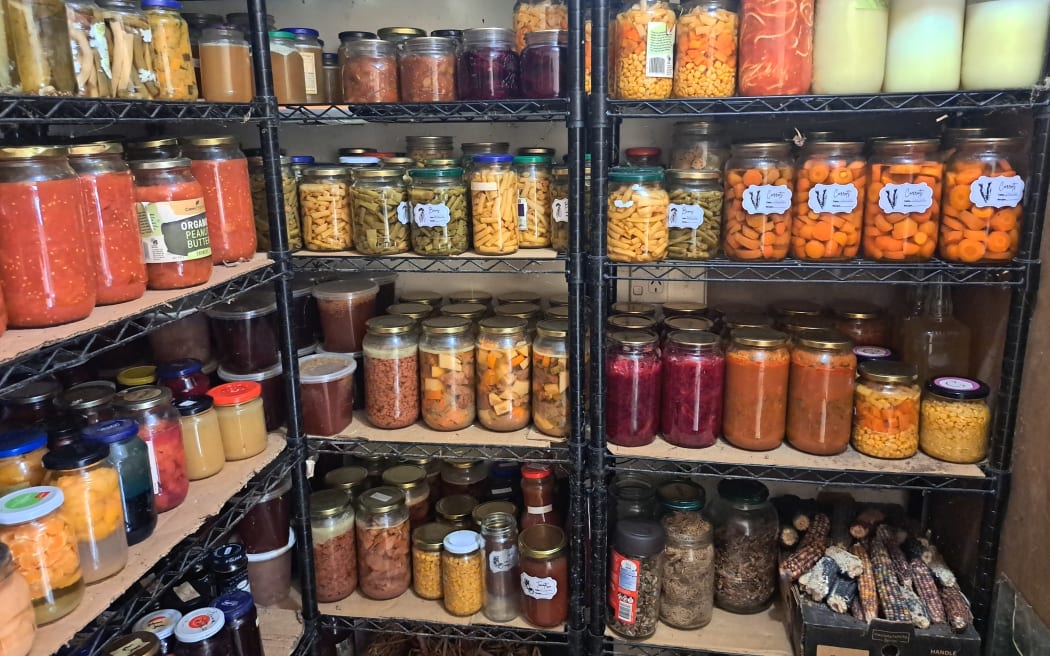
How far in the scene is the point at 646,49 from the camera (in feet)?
4.69

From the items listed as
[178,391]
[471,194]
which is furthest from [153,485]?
[471,194]

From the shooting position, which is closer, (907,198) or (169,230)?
(169,230)

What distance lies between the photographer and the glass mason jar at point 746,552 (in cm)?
173

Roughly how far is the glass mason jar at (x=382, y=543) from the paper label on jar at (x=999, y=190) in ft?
4.63

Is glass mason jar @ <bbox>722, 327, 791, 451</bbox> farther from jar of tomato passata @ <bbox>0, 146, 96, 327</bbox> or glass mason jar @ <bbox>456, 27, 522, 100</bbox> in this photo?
jar of tomato passata @ <bbox>0, 146, 96, 327</bbox>

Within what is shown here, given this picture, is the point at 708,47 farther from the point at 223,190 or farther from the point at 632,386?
the point at 223,190

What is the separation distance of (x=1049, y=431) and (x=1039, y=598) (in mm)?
331

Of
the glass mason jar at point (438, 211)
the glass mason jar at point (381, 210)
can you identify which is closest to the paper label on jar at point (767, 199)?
the glass mason jar at point (438, 211)

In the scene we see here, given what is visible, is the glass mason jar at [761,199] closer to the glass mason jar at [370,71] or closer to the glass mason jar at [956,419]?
the glass mason jar at [956,419]

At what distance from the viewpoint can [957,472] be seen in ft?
4.85

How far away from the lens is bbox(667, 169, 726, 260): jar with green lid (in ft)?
4.94

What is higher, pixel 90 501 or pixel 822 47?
pixel 822 47

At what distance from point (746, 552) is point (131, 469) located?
1339 mm

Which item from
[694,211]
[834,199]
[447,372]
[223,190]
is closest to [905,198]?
[834,199]
